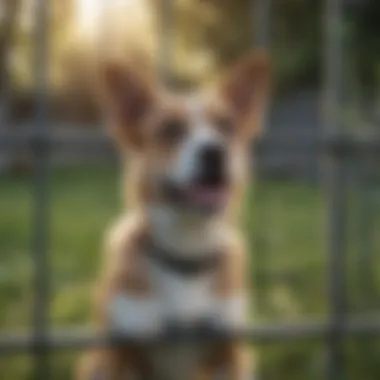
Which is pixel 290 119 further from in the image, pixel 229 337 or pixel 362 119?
pixel 229 337

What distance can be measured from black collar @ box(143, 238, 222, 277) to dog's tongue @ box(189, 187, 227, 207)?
0.26ft

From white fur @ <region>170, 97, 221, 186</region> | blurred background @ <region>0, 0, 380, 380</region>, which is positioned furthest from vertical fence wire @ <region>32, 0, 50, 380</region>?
white fur @ <region>170, 97, 221, 186</region>

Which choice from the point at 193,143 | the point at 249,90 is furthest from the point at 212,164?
the point at 249,90

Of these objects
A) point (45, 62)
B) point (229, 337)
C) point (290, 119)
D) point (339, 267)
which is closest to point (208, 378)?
point (229, 337)

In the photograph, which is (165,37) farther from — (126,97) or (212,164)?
(212,164)

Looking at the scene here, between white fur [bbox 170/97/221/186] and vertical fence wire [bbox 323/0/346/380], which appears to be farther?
vertical fence wire [bbox 323/0/346/380]

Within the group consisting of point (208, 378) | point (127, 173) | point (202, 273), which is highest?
point (127, 173)

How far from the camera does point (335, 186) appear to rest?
207 centimetres

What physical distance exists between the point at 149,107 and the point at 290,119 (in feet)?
0.77

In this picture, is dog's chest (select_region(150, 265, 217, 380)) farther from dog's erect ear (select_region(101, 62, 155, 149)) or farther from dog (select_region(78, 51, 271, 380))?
dog's erect ear (select_region(101, 62, 155, 149))

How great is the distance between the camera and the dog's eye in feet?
6.32

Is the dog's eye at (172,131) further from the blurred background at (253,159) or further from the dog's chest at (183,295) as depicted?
the dog's chest at (183,295)

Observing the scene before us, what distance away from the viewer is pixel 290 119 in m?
2.04

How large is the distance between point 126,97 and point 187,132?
4.7 inches
